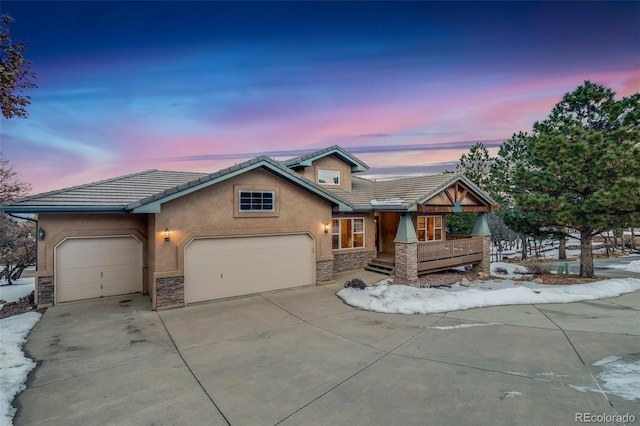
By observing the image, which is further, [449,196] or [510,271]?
[510,271]

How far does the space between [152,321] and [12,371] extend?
2917 mm

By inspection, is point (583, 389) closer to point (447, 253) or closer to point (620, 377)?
point (620, 377)

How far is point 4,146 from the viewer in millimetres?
17609

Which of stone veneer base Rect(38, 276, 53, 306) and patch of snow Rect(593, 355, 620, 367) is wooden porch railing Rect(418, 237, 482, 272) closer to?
patch of snow Rect(593, 355, 620, 367)

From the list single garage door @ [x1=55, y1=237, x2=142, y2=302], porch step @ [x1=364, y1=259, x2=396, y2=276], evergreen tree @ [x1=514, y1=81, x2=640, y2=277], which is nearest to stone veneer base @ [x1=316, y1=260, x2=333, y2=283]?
porch step @ [x1=364, y1=259, x2=396, y2=276]

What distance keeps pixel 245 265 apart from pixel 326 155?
789 centimetres

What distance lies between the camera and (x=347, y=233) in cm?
1443

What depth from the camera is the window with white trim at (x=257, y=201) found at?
10156 mm

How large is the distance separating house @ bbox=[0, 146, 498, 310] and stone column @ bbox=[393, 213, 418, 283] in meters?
0.04

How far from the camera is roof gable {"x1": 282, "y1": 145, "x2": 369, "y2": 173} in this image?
570 inches

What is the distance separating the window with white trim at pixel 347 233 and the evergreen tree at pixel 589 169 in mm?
7599

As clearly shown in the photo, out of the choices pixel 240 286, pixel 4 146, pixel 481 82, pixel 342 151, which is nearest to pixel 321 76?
pixel 342 151

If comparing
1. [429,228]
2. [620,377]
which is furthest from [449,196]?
[620,377]

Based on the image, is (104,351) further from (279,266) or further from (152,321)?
(279,266)
